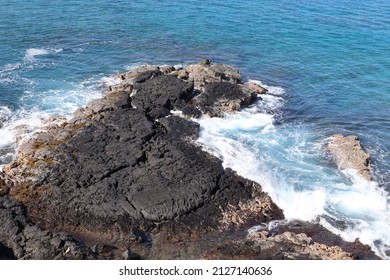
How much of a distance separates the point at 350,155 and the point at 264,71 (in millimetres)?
22585

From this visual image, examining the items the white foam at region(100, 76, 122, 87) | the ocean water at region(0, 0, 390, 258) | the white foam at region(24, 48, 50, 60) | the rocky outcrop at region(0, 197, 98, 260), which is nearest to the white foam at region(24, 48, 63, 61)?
the white foam at region(24, 48, 50, 60)

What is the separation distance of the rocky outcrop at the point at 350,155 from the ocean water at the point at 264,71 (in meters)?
0.89

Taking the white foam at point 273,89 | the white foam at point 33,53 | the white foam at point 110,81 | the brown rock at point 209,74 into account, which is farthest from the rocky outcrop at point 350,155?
the white foam at point 33,53

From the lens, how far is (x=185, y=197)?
31859 millimetres

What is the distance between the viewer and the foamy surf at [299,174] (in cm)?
3241

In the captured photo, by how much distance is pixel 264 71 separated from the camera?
58.6 metres

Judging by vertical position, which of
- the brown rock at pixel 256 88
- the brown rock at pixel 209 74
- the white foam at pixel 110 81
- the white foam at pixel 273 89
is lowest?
the white foam at pixel 273 89

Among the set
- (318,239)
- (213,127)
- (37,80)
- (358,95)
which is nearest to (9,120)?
(37,80)

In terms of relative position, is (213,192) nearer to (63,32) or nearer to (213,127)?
(213,127)

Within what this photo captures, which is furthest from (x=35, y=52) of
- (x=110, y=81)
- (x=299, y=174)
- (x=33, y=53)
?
(x=299, y=174)

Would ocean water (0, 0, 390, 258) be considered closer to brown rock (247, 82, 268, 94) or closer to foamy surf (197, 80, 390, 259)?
foamy surf (197, 80, 390, 259)

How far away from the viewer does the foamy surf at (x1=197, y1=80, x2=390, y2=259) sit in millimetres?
32406

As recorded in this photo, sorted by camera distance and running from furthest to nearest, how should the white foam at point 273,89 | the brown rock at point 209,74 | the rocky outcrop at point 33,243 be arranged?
the white foam at point 273,89 < the brown rock at point 209,74 < the rocky outcrop at point 33,243

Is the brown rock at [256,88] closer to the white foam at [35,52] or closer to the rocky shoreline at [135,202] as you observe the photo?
the rocky shoreline at [135,202]
